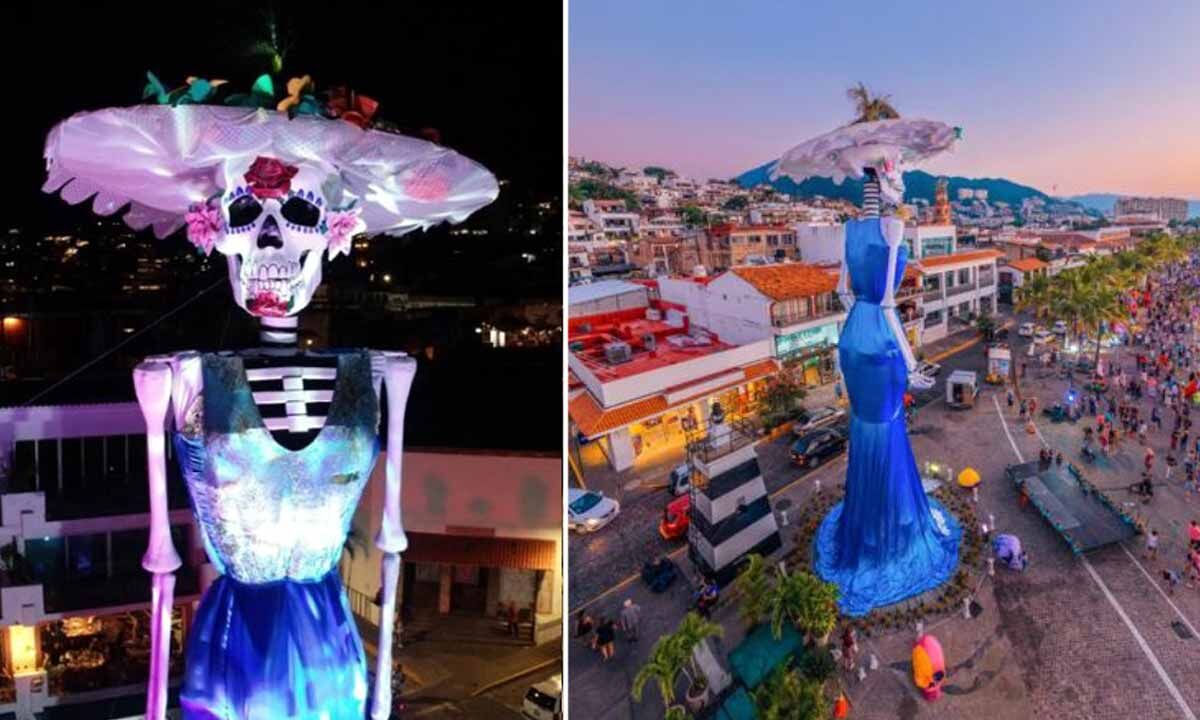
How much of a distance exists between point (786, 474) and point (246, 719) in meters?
1.87

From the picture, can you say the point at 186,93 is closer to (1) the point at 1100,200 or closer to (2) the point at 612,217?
(2) the point at 612,217

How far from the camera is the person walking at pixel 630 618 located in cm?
285

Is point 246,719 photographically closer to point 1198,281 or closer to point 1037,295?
point 1037,295

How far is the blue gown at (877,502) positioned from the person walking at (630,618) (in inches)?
25.1

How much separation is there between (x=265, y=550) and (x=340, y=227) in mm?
736

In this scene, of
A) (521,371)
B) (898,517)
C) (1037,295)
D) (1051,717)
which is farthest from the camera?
(521,371)

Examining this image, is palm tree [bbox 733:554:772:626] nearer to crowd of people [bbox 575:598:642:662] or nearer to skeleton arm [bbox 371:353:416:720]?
crowd of people [bbox 575:598:642:662]

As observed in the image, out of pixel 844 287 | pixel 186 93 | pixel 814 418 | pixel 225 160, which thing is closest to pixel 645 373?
pixel 814 418

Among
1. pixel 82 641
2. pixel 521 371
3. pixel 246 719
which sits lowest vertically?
pixel 82 641

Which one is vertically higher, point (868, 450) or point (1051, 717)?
point (868, 450)

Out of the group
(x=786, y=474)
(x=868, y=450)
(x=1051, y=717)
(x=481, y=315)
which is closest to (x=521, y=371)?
(x=481, y=315)

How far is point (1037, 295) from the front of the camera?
3121 mm

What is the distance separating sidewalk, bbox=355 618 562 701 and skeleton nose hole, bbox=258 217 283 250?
1.89 meters

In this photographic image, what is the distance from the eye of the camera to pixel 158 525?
1874mm
